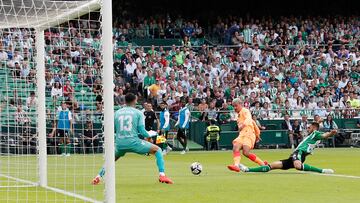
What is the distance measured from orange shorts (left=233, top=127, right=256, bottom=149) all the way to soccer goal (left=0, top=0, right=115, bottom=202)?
3.86m

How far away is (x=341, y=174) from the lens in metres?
21.9

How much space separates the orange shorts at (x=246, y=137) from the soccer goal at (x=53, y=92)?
12.7 feet

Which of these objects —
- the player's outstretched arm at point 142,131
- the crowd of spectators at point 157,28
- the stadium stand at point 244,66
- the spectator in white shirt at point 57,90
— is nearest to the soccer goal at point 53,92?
the spectator in white shirt at point 57,90

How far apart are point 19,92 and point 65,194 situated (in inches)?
335

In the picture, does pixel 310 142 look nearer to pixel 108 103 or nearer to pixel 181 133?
pixel 108 103

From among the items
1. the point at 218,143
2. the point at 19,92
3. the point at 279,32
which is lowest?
the point at 218,143

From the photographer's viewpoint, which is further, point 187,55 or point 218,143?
point 187,55

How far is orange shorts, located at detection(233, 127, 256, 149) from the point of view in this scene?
22995 millimetres

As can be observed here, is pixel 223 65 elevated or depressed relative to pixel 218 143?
elevated

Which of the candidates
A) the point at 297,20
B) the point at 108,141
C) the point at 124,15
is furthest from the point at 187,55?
the point at 108,141

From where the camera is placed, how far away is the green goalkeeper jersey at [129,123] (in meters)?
18.3

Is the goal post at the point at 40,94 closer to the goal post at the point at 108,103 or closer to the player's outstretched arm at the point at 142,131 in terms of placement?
the player's outstretched arm at the point at 142,131

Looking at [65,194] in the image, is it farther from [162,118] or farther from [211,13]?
[211,13]

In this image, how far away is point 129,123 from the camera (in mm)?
18328
